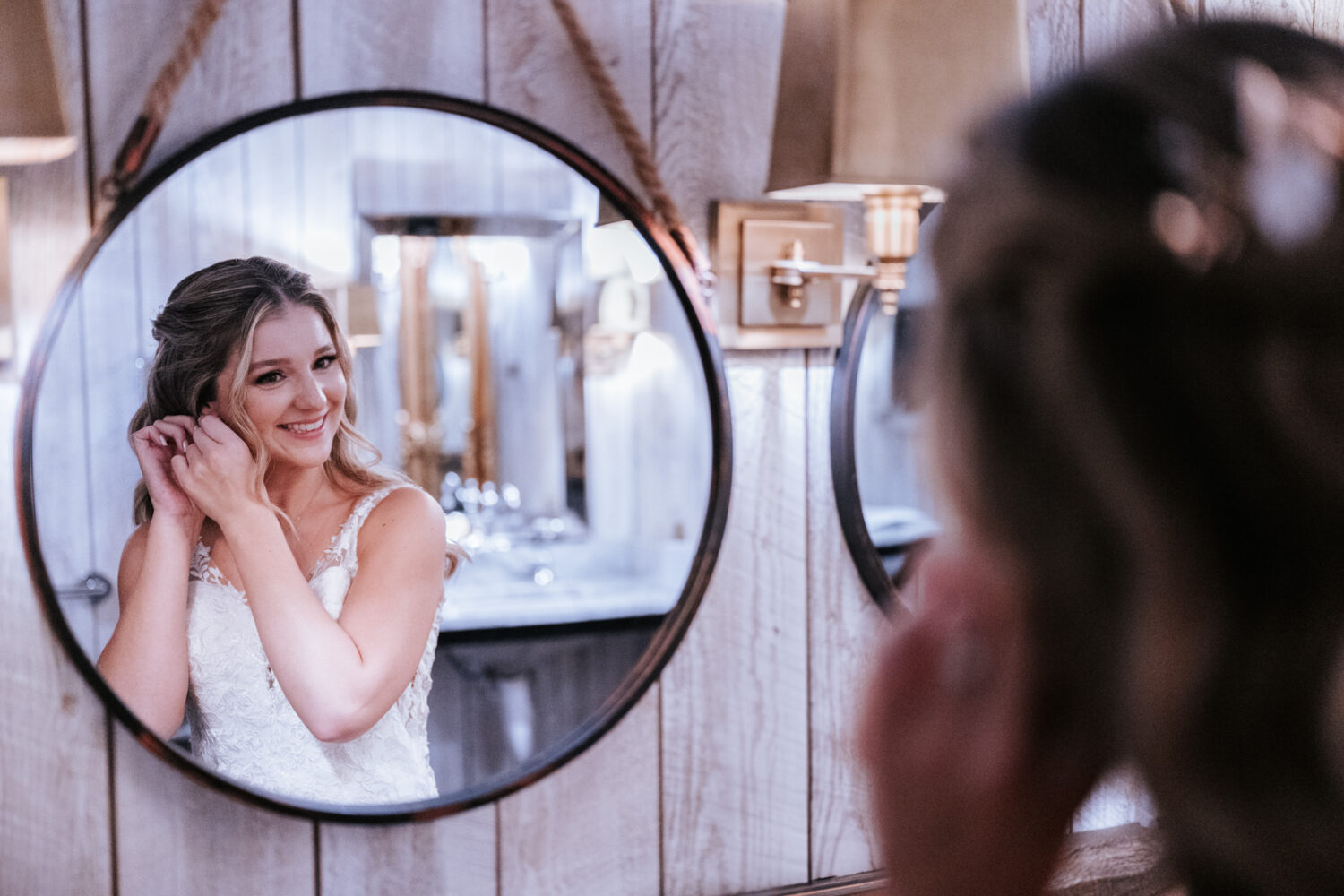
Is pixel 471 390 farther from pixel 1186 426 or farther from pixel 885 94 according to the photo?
pixel 1186 426

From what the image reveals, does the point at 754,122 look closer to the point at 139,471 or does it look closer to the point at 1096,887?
the point at 139,471

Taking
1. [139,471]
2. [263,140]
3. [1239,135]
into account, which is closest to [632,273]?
[263,140]

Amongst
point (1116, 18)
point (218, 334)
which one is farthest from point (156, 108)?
point (1116, 18)

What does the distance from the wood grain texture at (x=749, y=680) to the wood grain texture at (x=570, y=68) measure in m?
0.26

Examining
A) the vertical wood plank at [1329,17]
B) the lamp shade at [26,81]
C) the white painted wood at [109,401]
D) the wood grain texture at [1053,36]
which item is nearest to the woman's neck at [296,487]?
the white painted wood at [109,401]

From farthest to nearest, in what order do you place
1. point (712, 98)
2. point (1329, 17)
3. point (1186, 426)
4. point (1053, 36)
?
point (1329, 17) → point (1053, 36) → point (712, 98) → point (1186, 426)

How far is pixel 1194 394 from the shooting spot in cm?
28

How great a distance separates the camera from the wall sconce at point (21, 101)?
81 centimetres

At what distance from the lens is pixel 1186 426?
28 centimetres

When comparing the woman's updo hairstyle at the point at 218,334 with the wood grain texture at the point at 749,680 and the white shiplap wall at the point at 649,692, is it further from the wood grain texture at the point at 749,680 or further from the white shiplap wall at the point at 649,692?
the wood grain texture at the point at 749,680

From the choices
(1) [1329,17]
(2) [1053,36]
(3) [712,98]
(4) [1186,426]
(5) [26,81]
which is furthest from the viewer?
(1) [1329,17]

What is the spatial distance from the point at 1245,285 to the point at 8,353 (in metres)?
0.89

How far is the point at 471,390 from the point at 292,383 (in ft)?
0.49

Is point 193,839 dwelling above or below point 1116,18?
below
